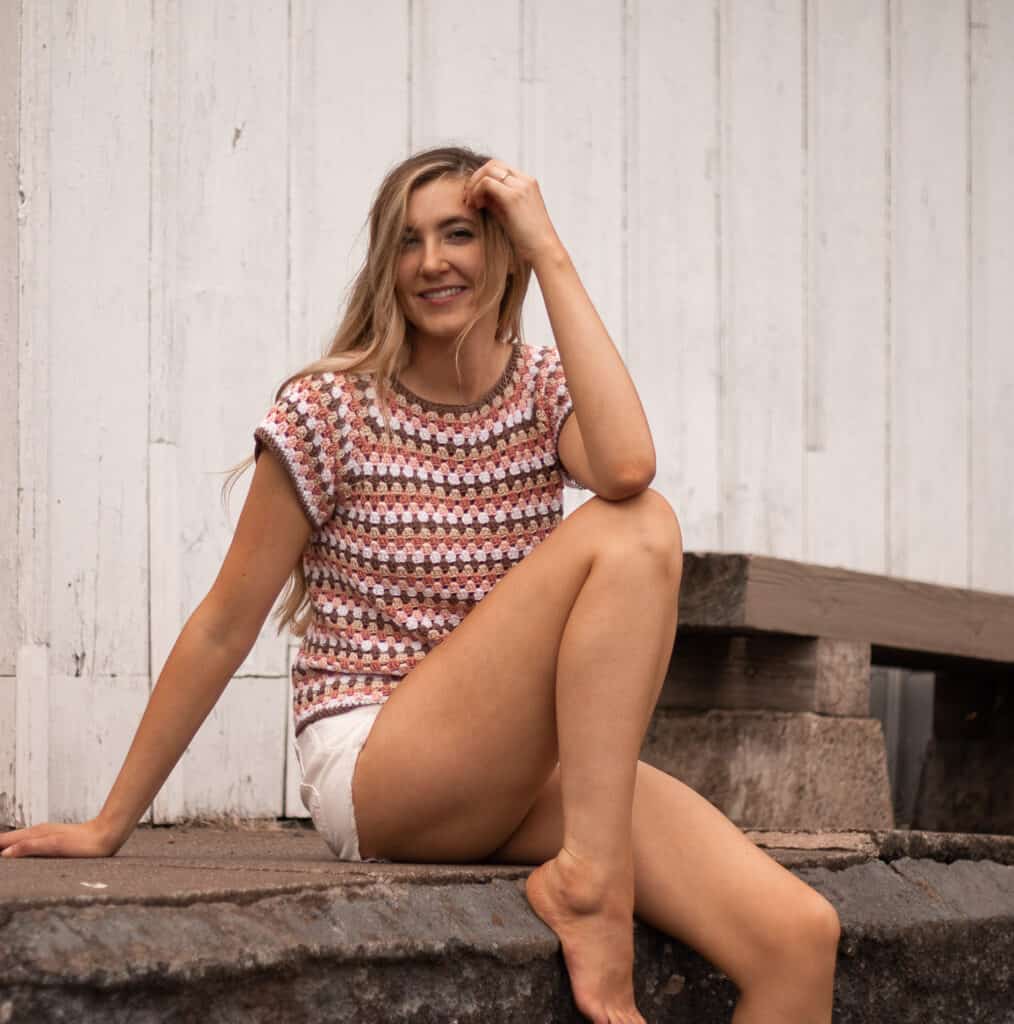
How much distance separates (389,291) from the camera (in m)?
2.45

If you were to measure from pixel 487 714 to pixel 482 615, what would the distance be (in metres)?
0.12

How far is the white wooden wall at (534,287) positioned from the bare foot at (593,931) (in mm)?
1222

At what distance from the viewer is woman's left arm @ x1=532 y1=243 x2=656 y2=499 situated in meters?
2.18

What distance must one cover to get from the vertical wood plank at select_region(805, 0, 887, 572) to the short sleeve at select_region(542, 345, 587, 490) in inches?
65.9

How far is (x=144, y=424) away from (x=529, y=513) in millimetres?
978

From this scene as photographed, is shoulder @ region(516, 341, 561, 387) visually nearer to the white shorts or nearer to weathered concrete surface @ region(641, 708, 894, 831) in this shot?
the white shorts

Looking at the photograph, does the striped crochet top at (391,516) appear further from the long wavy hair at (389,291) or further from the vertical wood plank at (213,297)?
the vertical wood plank at (213,297)

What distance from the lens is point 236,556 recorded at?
233 centimetres

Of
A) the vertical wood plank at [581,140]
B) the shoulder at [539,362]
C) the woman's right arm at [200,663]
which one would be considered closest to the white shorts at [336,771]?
the woman's right arm at [200,663]

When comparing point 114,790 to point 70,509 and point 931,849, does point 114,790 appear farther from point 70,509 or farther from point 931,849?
point 931,849

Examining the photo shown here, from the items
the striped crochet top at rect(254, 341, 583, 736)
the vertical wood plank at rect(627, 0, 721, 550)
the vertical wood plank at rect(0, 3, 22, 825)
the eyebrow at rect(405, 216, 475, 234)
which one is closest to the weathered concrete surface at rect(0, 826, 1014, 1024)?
the striped crochet top at rect(254, 341, 583, 736)

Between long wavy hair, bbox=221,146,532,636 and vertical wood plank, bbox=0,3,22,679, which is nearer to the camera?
long wavy hair, bbox=221,146,532,636

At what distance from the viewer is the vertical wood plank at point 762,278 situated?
13.0 ft

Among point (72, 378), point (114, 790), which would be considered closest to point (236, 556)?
point (114, 790)
